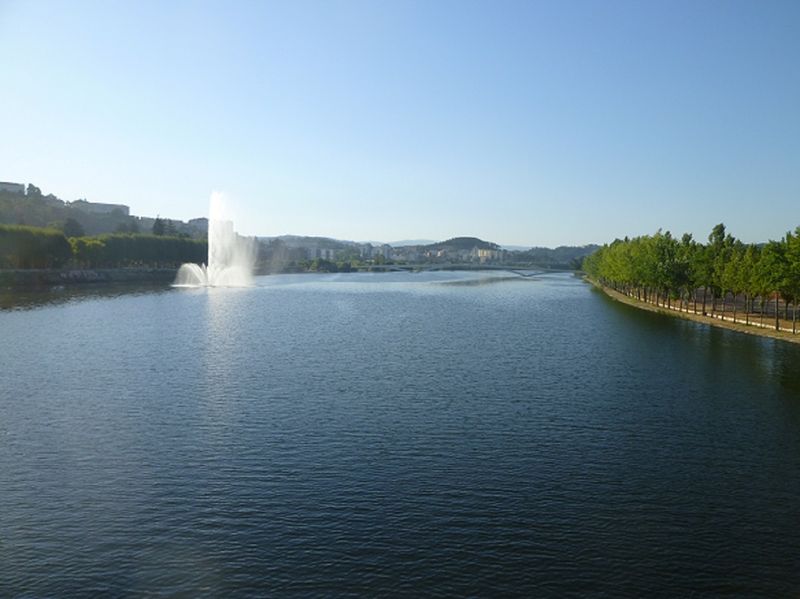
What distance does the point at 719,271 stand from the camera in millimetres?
80375

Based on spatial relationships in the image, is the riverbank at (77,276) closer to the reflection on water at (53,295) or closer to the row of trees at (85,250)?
the reflection on water at (53,295)

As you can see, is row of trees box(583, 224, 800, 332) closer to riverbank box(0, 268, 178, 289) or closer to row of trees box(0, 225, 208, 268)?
riverbank box(0, 268, 178, 289)

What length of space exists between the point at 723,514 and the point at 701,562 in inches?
151

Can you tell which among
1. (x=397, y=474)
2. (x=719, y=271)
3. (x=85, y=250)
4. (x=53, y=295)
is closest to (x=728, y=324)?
(x=719, y=271)

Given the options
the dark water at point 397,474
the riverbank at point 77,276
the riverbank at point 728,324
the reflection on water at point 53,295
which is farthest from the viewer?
the riverbank at point 77,276

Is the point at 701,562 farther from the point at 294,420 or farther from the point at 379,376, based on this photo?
the point at 379,376

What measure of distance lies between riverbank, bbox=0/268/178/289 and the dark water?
80361 millimetres

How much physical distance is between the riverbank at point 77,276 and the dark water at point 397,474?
264 feet

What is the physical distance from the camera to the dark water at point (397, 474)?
1844 centimetres

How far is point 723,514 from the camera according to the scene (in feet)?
72.7

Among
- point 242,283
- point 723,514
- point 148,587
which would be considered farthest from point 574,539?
point 242,283

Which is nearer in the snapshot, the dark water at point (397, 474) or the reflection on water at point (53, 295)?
the dark water at point (397, 474)

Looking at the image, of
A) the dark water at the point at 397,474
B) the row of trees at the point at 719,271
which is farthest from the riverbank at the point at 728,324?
the dark water at the point at 397,474

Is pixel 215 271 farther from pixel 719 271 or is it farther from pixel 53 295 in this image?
pixel 719 271
